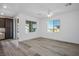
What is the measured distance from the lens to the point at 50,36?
25.8 ft

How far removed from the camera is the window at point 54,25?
7.12 meters

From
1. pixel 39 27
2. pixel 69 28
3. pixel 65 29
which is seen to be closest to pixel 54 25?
pixel 65 29

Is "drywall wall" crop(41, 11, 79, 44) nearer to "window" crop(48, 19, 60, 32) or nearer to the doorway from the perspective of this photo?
"window" crop(48, 19, 60, 32)

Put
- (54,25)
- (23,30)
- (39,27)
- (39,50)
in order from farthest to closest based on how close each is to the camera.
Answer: (39,27), (54,25), (23,30), (39,50)

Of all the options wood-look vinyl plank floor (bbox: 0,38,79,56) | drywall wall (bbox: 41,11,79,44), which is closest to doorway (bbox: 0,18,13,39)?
wood-look vinyl plank floor (bbox: 0,38,79,56)

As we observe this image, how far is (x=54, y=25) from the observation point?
24.6 ft

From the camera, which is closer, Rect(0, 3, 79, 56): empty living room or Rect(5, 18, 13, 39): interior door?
Rect(0, 3, 79, 56): empty living room

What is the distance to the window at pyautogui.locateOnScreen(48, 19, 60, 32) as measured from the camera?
23.4ft

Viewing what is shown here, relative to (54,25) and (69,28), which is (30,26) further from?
(69,28)

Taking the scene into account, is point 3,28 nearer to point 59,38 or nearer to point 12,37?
point 12,37

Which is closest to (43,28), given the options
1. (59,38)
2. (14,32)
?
(59,38)

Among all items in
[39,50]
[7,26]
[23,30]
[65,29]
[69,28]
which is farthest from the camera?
[7,26]

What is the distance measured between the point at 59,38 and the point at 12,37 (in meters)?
4.78

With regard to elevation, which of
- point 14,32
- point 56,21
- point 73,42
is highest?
point 56,21
